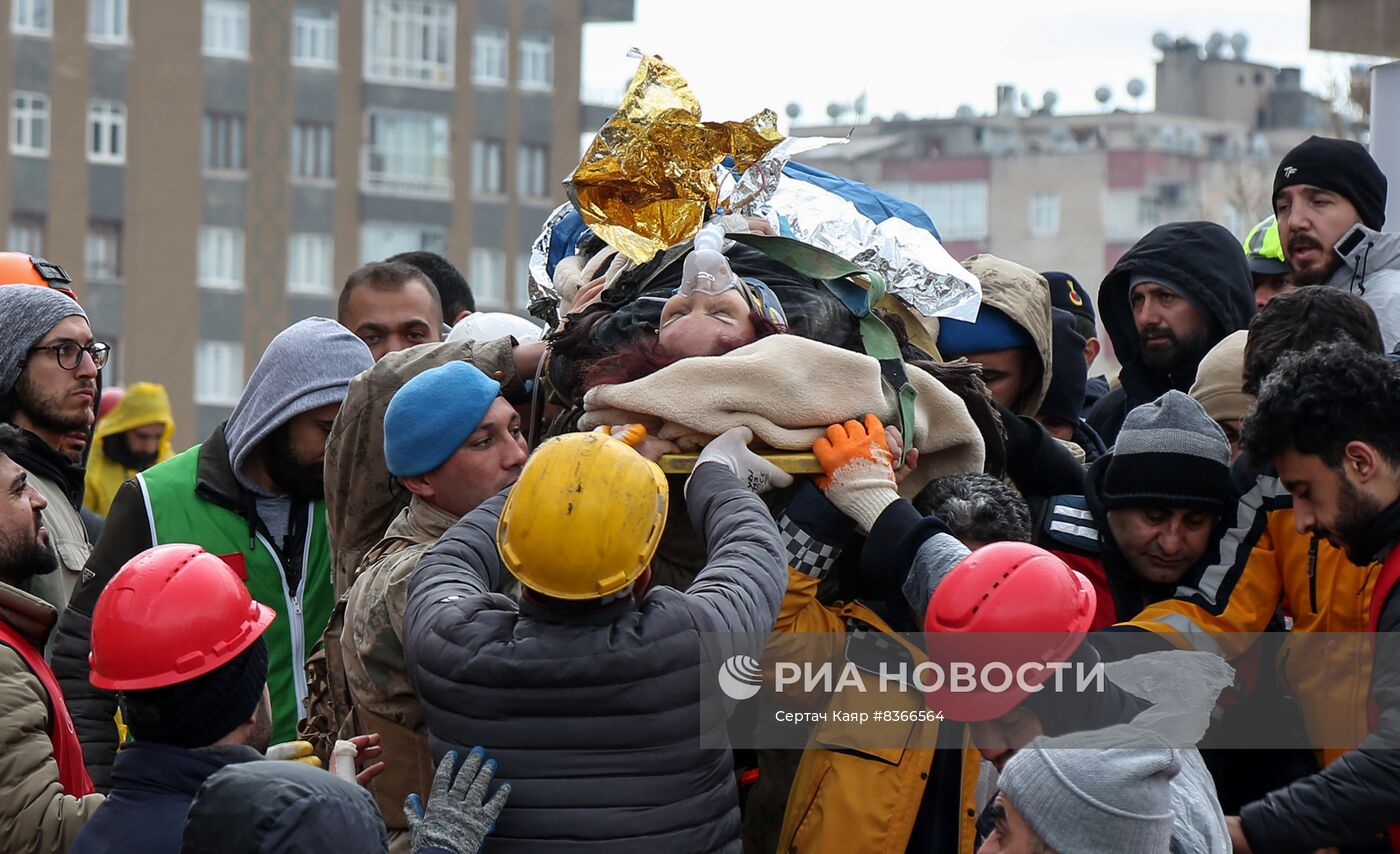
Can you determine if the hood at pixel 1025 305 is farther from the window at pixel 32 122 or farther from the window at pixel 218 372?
the window at pixel 32 122

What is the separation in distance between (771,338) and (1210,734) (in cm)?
125

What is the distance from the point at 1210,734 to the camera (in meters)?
4.07

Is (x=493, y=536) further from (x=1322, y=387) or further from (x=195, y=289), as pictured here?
(x=195, y=289)

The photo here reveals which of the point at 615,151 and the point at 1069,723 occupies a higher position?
the point at 615,151

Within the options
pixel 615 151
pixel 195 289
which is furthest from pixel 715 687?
pixel 195 289

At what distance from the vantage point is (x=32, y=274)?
19.1 ft

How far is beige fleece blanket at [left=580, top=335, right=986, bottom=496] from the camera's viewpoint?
388 centimetres

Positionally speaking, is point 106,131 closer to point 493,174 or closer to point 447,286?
point 493,174

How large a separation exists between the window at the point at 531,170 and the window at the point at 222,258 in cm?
567

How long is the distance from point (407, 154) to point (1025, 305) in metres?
33.2

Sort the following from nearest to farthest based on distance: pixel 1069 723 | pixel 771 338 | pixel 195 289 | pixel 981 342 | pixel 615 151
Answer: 1. pixel 1069 723
2. pixel 771 338
3. pixel 615 151
4. pixel 981 342
5. pixel 195 289

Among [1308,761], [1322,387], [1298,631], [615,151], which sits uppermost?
[615,151]

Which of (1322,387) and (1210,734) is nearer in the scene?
(1322,387)

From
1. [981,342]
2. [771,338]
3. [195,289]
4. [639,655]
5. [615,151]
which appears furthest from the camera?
[195,289]
